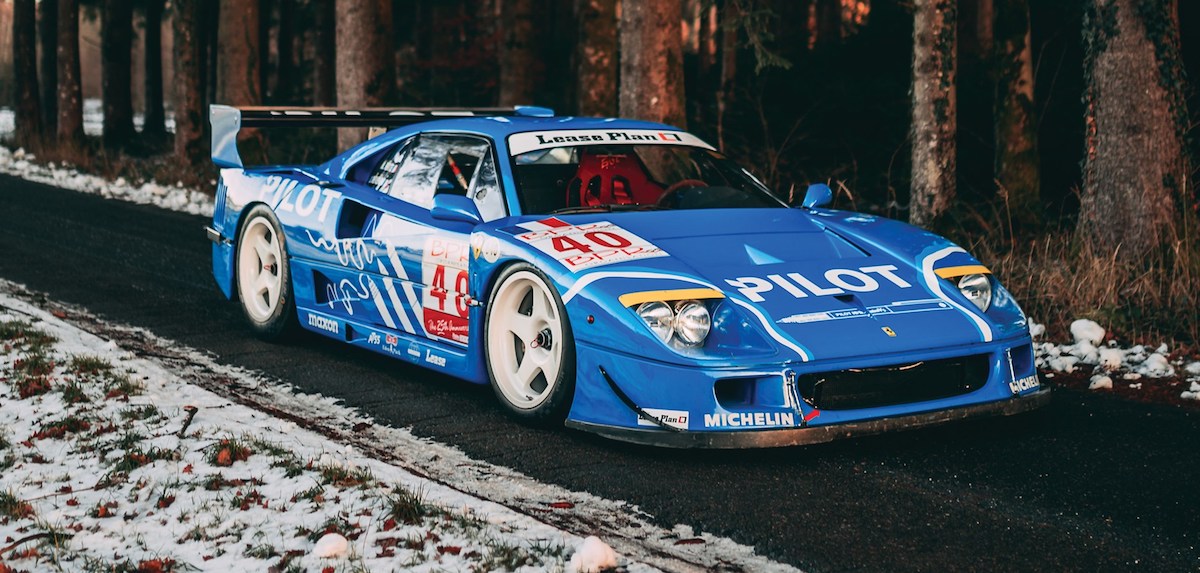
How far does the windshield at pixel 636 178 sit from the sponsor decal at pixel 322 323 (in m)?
1.50

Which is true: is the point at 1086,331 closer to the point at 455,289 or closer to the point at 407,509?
the point at 455,289

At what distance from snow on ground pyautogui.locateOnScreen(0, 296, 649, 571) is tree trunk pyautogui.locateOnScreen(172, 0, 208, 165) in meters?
13.9

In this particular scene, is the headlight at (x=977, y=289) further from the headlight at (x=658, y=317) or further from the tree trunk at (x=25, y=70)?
the tree trunk at (x=25, y=70)

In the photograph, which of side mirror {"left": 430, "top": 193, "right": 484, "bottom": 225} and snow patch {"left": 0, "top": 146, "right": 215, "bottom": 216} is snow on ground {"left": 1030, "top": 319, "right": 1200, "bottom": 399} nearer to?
side mirror {"left": 430, "top": 193, "right": 484, "bottom": 225}

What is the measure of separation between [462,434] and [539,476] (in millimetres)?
755

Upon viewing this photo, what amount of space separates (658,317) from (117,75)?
23398 mm

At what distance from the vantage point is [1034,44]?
14586mm

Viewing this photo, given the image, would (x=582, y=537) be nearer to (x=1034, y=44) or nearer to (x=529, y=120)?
(x=529, y=120)

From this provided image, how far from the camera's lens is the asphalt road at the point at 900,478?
13.9ft

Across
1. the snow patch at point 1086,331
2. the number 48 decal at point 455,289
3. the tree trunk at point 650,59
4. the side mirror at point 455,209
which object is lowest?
the snow patch at point 1086,331

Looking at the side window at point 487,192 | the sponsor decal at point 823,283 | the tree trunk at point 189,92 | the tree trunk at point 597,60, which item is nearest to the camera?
the sponsor decal at point 823,283

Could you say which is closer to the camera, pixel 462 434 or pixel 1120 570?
pixel 1120 570

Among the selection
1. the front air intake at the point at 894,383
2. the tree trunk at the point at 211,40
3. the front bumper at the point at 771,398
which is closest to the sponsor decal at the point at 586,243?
the front bumper at the point at 771,398

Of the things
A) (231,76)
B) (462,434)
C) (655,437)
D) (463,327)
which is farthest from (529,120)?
(231,76)
